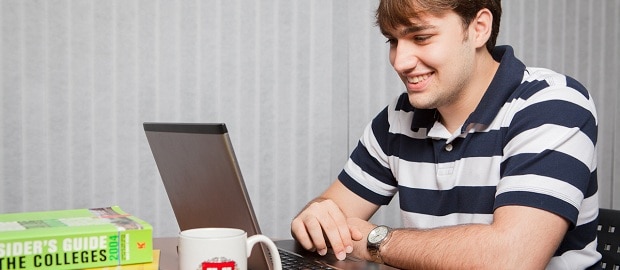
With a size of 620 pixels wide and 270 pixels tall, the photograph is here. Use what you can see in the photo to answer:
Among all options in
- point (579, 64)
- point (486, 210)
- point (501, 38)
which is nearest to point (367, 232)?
point (486, 210)

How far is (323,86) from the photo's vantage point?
2.60m

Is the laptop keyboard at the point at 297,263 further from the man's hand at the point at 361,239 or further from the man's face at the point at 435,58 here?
the man's face at the point at 435,58

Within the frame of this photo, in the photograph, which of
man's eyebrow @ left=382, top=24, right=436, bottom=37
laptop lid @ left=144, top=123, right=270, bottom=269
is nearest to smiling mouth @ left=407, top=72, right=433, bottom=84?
man's eyebrow @ left=382, top=24, right=436, bottom=37

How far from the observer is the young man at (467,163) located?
4.07ft

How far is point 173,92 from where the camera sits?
7.95 ft

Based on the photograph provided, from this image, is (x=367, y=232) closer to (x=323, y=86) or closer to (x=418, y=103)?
(x=418, y=103)

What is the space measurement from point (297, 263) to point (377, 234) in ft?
0.66

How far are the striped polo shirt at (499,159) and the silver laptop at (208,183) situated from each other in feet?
1.14

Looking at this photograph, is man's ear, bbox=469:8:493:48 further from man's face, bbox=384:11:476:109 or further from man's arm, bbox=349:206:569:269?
man's arm, bbox=349:206:569:269

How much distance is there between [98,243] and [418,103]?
2.80 feet

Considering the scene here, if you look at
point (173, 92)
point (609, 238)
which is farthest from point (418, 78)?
point (173, 92)

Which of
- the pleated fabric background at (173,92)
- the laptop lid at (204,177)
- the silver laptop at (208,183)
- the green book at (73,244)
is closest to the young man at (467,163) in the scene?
the silver laptop at (208,183)

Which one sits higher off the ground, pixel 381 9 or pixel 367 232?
pixel 381 9

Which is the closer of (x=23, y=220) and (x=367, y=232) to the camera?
(x=23, y=220)
